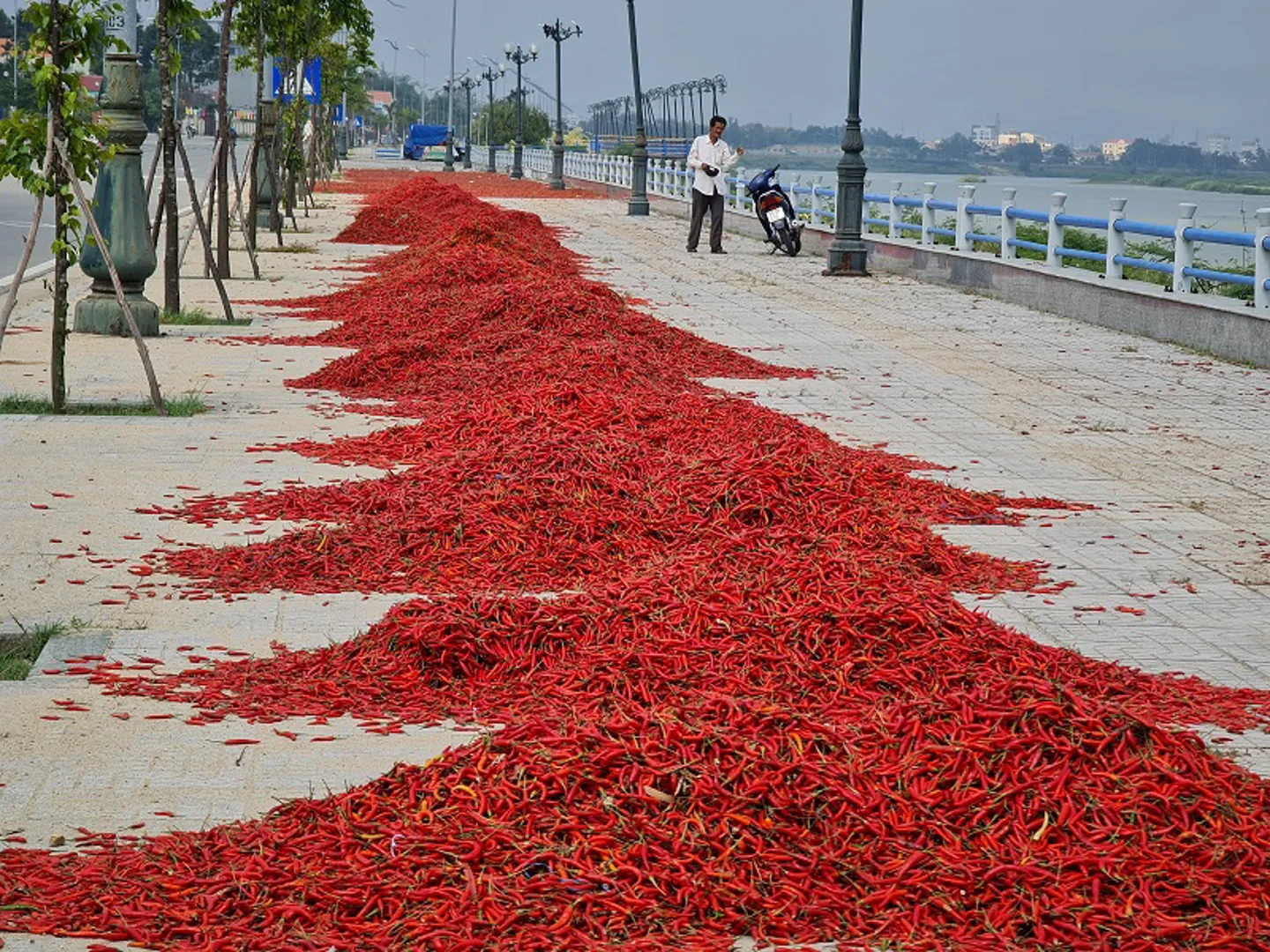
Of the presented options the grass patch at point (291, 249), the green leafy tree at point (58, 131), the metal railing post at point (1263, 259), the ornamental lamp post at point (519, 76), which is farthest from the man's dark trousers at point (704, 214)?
the ornamental lamp post at point (519, 76)

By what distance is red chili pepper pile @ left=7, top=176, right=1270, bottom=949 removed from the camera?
4.24m

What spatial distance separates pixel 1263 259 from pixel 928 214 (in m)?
10.7

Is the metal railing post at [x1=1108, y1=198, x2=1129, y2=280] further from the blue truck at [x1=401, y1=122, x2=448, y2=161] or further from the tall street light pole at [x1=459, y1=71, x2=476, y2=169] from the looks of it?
the blue truck at [x1=401, y1=122, x2=448, y2=161]

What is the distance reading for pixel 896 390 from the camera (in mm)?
14039

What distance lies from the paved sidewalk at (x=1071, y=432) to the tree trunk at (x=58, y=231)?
462 centimetres

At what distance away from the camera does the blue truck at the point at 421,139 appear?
118375mm

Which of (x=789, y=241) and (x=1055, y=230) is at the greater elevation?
(x=1055, y=230)

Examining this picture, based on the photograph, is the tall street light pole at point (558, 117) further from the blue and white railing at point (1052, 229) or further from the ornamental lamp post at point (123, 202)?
the ornamental lamp post at point (123, 202)

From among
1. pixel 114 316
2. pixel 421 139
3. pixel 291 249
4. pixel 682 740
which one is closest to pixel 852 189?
pixel 291 249

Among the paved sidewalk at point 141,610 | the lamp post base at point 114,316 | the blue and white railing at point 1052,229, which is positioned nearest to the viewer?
the paved sidewalk at point 141,610

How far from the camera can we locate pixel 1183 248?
1853cm

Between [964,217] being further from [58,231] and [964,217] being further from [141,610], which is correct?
[141,610]

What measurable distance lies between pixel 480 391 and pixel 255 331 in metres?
5.23

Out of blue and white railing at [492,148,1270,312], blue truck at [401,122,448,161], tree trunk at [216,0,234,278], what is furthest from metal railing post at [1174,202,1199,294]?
blue truck at [401,122,448,161]
